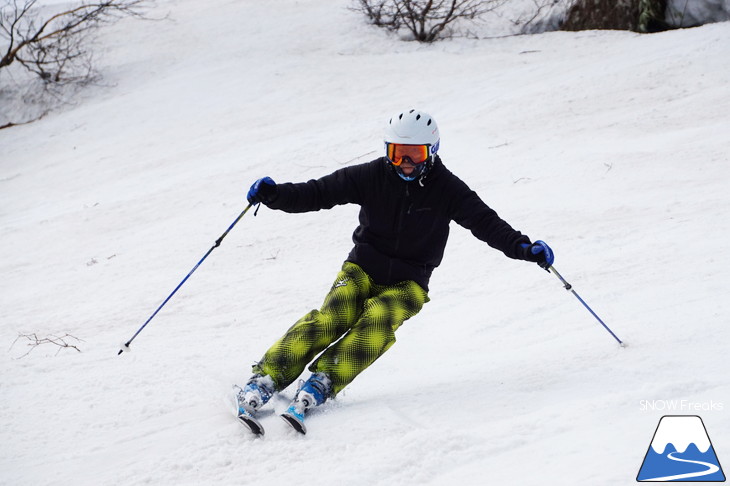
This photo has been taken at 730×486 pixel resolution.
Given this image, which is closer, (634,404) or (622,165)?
(634,404)

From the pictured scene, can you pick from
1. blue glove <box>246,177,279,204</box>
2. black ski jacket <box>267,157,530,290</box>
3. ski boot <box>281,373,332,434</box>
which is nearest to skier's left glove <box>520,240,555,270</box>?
black ski jacket <box>267,157,530,290</box>

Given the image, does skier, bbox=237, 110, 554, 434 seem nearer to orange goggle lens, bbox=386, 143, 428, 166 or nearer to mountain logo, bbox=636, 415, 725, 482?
orange goggle lens, bbox=386, 143, 428, 166

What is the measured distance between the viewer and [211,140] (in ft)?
34.3

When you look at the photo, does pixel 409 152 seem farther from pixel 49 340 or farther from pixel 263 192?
pixel 49 340

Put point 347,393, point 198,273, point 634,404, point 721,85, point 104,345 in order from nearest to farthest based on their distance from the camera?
point 634,404 → point 347,393 → point 104,345 → point 198,273 → point 721,85

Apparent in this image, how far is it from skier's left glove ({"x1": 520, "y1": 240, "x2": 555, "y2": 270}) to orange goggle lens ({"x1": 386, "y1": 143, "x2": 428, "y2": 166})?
28.7 inches

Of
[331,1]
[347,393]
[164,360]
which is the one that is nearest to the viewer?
[347,393]

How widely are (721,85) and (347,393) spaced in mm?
6932

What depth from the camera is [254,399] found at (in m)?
3.38

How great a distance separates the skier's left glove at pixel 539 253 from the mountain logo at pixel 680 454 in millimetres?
1021

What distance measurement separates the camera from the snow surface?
10.3ft

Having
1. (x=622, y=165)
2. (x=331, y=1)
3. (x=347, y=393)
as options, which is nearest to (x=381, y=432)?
(x=347, y=393)

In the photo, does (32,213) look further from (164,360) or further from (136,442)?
(136,442)

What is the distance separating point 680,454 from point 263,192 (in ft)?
7.94
